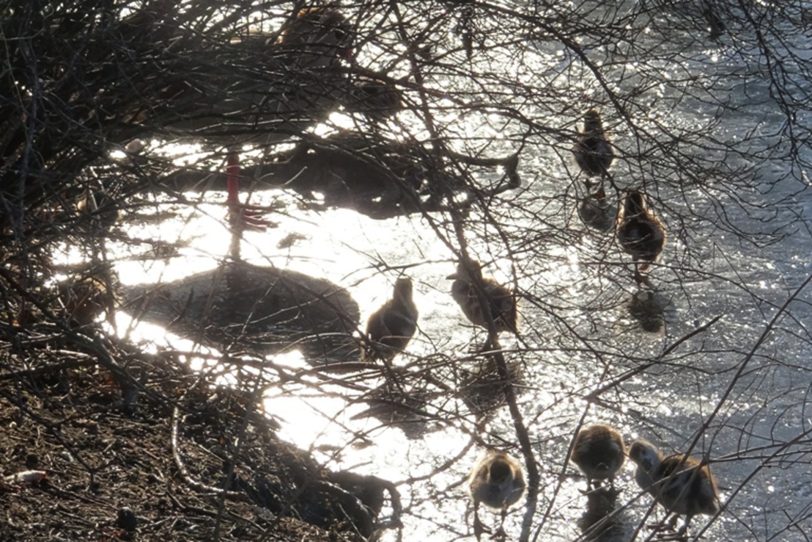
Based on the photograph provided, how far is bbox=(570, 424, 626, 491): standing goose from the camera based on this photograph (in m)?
5.88

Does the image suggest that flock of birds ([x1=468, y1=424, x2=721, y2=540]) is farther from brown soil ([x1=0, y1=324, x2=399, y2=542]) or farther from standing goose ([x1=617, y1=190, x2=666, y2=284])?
standing goose ([x1=617, y1=190, x2=666, y2=284])

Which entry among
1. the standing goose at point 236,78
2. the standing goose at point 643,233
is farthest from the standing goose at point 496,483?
the standing goose at point 643,233

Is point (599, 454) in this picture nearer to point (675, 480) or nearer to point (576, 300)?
point (675, 480)

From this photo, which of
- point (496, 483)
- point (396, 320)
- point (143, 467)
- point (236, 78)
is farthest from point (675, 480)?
point (236, 78)

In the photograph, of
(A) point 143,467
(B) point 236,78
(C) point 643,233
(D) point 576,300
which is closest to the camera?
(B) point 236,78

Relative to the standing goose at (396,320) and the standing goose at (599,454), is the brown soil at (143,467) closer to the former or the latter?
the standing goose at (599,454)

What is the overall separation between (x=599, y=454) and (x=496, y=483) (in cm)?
54

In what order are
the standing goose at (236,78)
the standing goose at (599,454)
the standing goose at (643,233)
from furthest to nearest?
the standing goose at (643,233)
the standing goose at (599,454)
the standing goose at (236,78)

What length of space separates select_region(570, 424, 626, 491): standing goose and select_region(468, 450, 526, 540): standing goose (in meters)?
0.29

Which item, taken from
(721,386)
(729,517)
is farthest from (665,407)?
(729,517)

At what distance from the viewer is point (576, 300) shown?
7.77 meters

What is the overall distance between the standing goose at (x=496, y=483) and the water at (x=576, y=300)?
9 centimetres

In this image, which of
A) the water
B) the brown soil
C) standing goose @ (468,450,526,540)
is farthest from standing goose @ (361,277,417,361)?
standing goose @ (468,450,526,540)

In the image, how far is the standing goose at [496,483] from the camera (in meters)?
5.59
